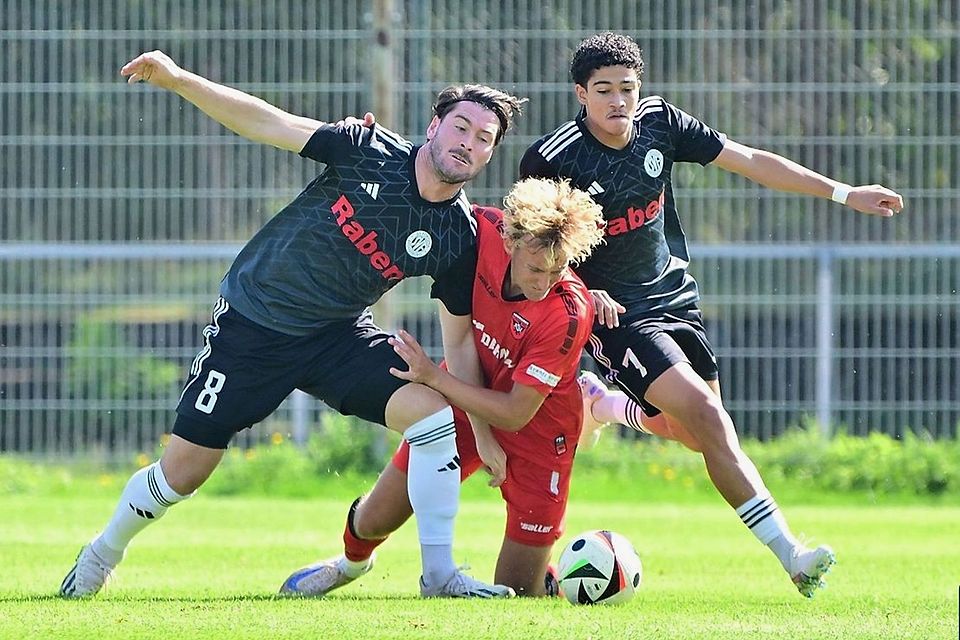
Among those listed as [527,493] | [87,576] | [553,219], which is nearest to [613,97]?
[553,219]

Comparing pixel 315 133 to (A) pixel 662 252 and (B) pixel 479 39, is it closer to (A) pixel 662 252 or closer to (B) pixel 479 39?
(A) pixel 662 252

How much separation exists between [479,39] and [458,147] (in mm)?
6457

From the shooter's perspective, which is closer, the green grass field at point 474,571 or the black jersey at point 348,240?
the green grass field at point 474,571

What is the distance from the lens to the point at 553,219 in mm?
6965

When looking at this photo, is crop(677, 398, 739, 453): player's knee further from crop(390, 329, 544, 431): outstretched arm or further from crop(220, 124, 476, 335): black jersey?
crop(220, 124, 476, 335): black jersey

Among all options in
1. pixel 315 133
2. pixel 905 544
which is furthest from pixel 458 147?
pixel 905 544

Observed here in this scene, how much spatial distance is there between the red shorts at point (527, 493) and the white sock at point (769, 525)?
0.86m

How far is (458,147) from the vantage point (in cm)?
717

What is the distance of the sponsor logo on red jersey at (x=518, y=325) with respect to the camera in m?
7.36

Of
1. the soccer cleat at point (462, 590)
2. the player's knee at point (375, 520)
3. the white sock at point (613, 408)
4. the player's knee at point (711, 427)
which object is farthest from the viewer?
the white sock at point (613, 408)

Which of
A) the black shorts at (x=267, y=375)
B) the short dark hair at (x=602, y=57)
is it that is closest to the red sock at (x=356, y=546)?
the black shorts at (x=267, y=375)

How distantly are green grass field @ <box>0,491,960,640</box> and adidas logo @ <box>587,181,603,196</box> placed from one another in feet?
6.00

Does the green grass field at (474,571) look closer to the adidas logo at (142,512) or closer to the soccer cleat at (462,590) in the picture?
the soccer cleat at (462,590)

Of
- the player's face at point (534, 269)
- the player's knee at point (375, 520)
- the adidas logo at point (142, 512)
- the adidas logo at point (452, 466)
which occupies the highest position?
the player's face at point (534, 269)
